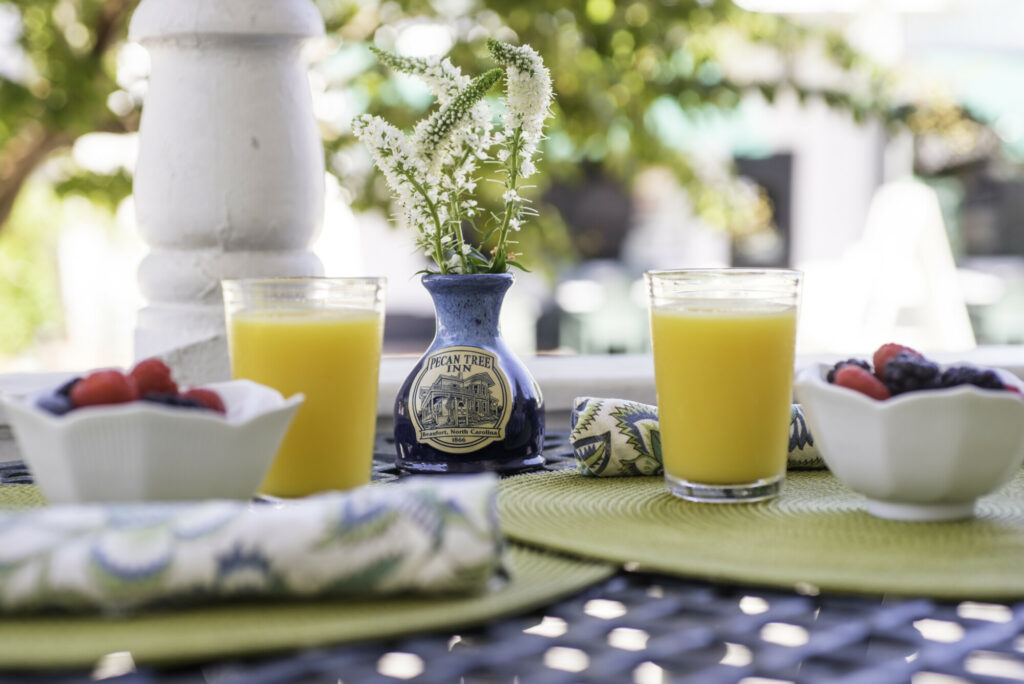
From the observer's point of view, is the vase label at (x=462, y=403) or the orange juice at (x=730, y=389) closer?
the orange juice at (x=730, y=389)

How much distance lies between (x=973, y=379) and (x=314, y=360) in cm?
55

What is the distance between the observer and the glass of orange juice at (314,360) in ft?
3.27

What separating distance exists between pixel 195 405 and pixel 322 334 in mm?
210

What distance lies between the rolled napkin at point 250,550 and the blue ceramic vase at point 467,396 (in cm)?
46

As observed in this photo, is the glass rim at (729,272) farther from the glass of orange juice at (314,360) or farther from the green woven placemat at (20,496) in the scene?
the green woven placemat at (20,496)

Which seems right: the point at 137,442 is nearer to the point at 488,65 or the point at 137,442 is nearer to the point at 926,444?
the point at 926,444

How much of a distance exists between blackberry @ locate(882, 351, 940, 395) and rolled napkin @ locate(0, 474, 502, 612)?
1.26ft

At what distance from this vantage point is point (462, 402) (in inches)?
44.4

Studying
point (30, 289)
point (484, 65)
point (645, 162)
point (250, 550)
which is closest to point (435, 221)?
point (250, 550)

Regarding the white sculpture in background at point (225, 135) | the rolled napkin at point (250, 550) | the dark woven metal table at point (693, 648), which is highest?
the white sculpture in background at point (225, 135)

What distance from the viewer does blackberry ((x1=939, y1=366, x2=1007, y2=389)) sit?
867 mm

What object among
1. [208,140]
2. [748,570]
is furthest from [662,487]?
[208,140]

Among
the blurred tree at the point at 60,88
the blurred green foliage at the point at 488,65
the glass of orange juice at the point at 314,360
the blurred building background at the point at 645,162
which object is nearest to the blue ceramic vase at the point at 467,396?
the glass of orange juice at the point at 314,360

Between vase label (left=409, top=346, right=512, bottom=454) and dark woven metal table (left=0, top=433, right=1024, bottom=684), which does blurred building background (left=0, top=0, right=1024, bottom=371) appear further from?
dark woven metal table (left=0, top=433, right=1024, bottom=684)
